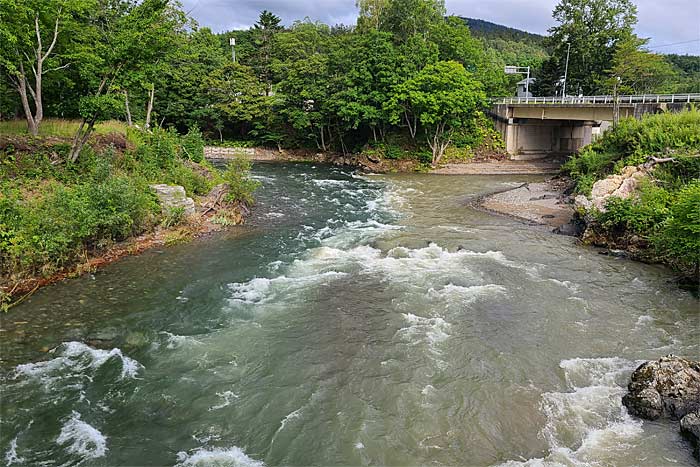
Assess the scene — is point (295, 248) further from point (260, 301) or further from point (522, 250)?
point (522, 250)

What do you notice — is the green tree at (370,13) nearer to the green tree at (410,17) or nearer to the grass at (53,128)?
the green tree at (410,17)

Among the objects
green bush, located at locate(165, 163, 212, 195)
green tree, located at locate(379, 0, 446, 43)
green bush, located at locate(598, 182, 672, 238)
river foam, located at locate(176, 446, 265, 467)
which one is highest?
green tree, located at locate(379, 0, 446, 43)

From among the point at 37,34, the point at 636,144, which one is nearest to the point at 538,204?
the point at 636,144

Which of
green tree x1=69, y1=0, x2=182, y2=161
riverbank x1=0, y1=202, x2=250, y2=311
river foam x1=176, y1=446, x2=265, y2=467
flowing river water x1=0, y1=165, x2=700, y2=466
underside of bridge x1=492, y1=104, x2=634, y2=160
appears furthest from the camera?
underside of bridge x1=492, y1=104, x2=634, y2=160

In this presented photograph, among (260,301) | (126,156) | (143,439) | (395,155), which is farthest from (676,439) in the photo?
(395,155)

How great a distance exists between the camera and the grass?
21.3 m

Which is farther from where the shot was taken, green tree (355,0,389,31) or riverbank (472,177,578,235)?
green tree (355,0,389,31)

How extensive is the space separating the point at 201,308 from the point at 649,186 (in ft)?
59.0

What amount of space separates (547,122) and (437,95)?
49.3 ft

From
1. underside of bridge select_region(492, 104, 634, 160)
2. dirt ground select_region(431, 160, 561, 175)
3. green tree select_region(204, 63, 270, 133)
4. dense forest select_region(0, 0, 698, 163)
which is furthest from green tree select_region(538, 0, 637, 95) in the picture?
green tree select_region(204, 63, 270, 133)

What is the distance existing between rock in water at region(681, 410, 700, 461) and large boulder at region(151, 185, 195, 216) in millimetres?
17704

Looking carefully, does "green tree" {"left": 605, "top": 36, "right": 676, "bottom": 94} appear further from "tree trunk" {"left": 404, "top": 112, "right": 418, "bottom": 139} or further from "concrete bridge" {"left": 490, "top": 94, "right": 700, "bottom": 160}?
"tree trunk" {"left": 404, "top": 112, "right": 418, "bottom": 139}

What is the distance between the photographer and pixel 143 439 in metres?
8.16

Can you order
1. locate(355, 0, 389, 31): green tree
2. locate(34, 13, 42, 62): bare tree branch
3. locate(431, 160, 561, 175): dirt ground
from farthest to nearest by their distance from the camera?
locate(355, 0, 389, 31): green tree
locate(431, 160, 561, 175): dirt ground
locate(34, 13, 42, 62): bare tree branch
